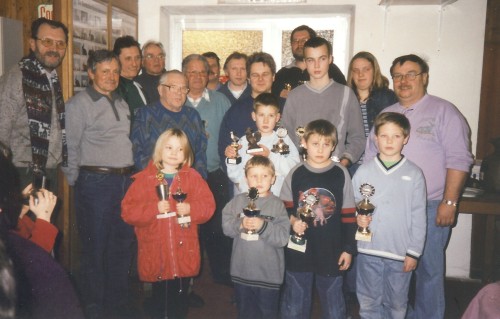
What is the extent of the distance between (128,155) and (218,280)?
1590 mm

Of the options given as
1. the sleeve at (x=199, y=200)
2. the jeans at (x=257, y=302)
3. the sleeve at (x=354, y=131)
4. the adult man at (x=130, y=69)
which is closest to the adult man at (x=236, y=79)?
the adult man at (x=130, y=69)

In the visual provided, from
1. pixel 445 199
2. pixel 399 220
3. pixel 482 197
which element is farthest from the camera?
pixel 482 197

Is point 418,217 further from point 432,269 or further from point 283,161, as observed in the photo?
point 283,161

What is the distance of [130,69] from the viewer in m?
4.07

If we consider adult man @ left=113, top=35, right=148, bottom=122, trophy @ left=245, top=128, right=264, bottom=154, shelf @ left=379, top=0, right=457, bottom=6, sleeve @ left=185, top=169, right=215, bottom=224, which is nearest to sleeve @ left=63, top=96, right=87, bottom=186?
adult man @ left=113, top=35, right=148, bottom=122

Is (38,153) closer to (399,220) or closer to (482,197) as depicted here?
(399,220)

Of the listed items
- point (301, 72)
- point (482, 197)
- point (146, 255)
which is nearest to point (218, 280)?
point (146, 255)

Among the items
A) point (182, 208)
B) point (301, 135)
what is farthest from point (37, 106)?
point (301, 135)

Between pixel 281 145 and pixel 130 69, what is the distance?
1745mm

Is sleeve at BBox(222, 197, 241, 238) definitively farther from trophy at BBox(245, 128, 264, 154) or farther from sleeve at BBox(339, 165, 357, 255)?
sleeve at BBox(339, 165, 357, 255)

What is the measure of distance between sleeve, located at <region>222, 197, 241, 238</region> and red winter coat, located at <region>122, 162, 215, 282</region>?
0.13 m

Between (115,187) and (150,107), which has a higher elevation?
(150,107)

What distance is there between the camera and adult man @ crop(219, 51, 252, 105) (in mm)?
4305

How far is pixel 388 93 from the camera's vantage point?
12.4ft
